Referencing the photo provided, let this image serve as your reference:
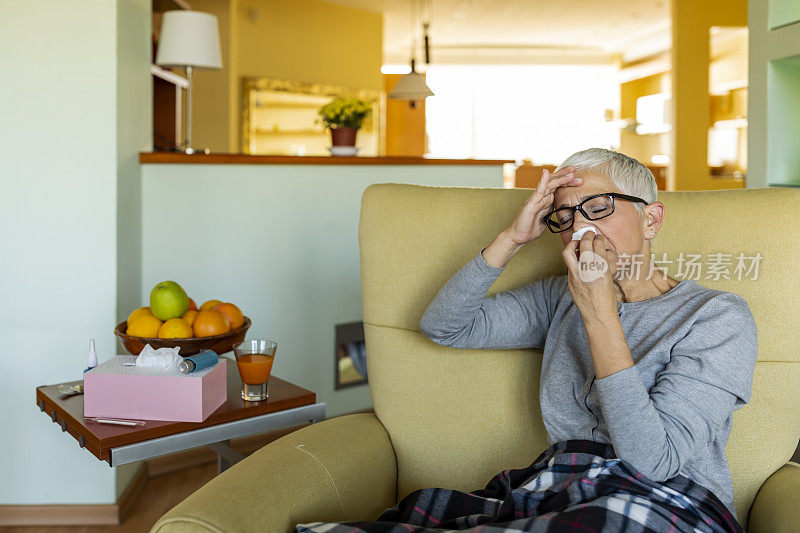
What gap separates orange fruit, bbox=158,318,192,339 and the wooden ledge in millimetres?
1187

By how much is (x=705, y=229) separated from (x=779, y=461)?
1.49 feet

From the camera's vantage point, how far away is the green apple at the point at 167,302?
5.54ft

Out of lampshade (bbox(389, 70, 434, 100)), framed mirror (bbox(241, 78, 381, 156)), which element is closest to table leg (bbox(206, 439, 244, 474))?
lampshade (bbox(389, 70, 434, 100))

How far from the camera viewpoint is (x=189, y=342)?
1.66 metres

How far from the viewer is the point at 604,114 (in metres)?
12.4

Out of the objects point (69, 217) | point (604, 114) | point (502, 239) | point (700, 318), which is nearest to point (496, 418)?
point (502, 239)

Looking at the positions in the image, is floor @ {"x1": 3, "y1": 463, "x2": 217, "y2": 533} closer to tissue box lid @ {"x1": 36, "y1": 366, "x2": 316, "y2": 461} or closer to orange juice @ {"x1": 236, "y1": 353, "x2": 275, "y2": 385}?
tissue box lid @ {"x1": 36, "y1": 366, "x2": 316, "y2": 461}

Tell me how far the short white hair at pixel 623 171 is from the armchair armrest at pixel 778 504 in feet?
1.79

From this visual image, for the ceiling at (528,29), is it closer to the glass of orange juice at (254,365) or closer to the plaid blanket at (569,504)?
the glass of orange juice at (254,365)

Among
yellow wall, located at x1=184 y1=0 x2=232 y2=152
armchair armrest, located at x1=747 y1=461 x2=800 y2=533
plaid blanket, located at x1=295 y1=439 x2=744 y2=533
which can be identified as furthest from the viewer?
yellow wall, located at x1=184 y1=0 x2=232 y2=152

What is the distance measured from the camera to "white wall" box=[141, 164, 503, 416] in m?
2.85

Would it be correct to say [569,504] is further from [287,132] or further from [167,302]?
[287,132]

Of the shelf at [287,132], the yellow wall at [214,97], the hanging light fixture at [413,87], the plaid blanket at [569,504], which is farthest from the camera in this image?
the shelf at [287,132]

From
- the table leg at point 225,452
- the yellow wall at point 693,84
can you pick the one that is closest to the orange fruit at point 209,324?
the table leg at point 225,452
